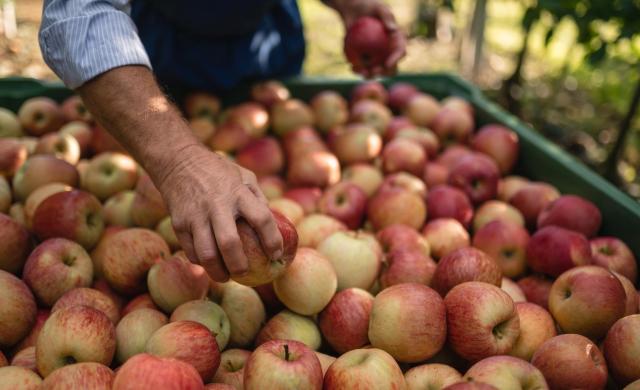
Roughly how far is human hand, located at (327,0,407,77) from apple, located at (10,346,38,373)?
198cm

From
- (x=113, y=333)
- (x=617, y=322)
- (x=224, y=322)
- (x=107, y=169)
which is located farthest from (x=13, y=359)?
(x=617, y=322)

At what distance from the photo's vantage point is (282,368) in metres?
1.44

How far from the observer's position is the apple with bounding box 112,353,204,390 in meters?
1.28

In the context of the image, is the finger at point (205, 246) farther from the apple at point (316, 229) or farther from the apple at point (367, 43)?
the apple at point (367, 43)

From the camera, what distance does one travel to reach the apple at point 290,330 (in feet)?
5.95

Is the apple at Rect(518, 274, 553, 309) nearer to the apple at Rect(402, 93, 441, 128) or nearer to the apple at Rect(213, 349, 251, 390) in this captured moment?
the apple at Rect(213, 349, 251, 390)

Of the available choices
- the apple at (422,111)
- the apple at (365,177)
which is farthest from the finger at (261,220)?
the apple at (422,111)

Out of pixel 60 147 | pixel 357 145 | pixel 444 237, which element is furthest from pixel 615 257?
pixel 60 147

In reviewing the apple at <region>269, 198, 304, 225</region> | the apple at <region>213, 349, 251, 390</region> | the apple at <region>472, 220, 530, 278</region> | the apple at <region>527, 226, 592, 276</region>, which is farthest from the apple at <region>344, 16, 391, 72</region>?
the apple at <region>213, 349, 251, 390</region>

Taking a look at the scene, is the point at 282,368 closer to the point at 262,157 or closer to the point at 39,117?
the point at 262,157

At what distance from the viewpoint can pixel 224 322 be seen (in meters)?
1.78

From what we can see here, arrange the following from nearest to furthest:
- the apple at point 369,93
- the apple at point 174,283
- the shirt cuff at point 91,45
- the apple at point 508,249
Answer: the shirt cuff at point 91,45, the apple at point 174,283, the apple at point 508,249, the apple at point 369,93

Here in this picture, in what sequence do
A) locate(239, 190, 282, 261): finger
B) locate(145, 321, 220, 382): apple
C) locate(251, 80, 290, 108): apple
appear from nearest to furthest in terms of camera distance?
1. locate(239, 190, 282, 261): finger
2. locate(145, 321, 220, 382): apple
3. locate(251, 80, 290, 108): apple

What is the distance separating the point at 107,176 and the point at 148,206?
0.40m
